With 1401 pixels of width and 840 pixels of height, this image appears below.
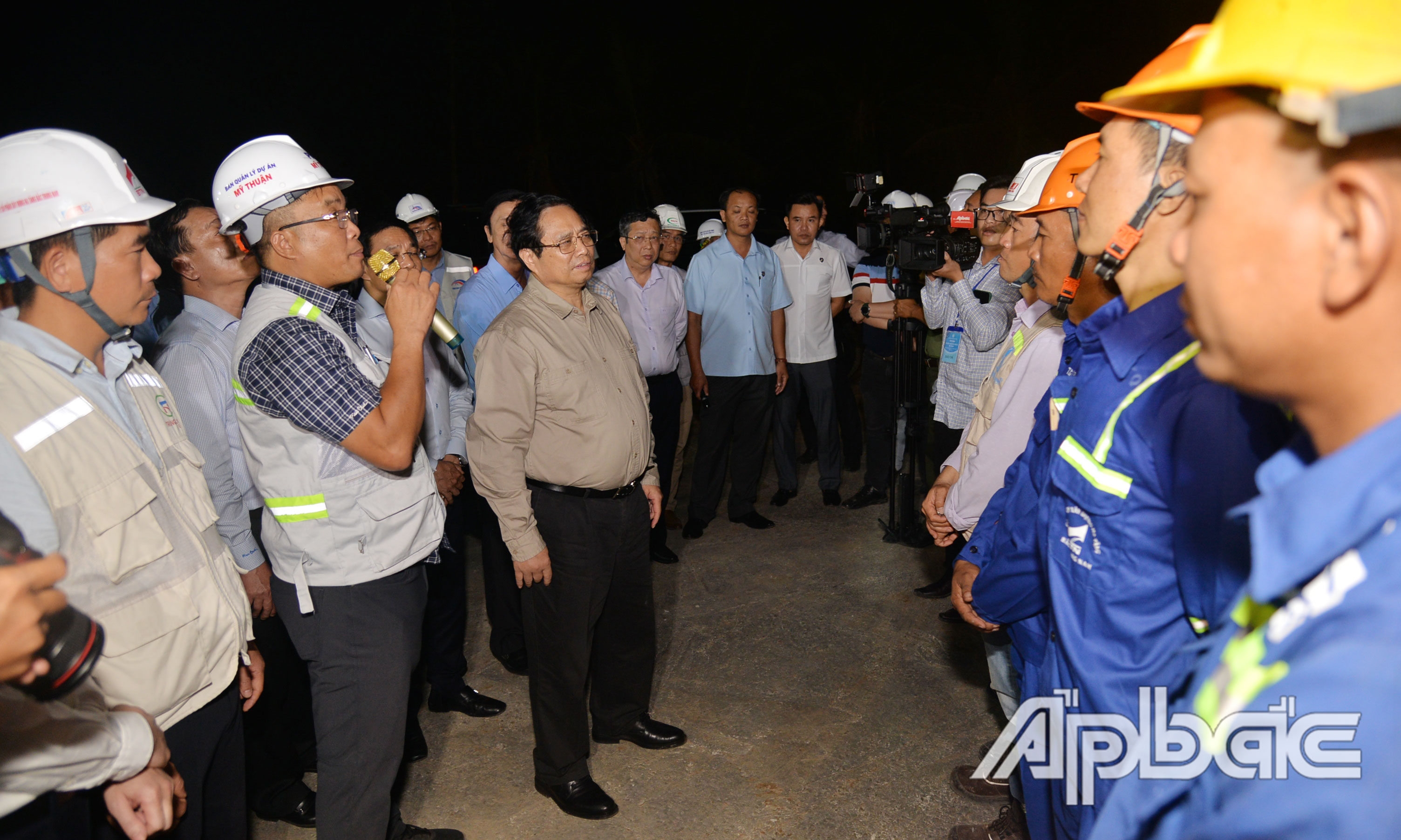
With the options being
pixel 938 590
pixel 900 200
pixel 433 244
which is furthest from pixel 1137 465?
pixel 900 200

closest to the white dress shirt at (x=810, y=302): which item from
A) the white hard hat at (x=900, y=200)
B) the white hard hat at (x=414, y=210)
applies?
the white hard hat at (x=900, y=200)

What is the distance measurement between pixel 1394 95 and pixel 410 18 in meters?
17.2

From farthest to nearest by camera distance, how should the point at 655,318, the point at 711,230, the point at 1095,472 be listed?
the point at 711,230
the point at 655,318
the point at 1095,472

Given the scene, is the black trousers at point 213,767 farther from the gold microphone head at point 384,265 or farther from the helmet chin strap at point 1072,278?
the helmet chin strap at point 1072,278

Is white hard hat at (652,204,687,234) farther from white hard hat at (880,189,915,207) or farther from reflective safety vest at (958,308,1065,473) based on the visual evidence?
reflective safety vest at (958,308,1065,473)

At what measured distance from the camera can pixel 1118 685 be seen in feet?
4.35

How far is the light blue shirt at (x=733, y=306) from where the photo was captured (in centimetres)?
516

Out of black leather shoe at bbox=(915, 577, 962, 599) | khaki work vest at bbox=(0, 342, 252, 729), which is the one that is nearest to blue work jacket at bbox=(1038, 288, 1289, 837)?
khaki work vest at bbox=(0, 342, 252, 729)

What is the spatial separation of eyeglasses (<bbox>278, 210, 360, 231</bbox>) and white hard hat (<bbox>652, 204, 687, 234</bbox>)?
3631 mm

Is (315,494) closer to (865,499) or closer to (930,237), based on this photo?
(930,237)

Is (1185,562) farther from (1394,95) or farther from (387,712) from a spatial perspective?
(387,712)

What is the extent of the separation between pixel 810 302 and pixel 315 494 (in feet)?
13.4

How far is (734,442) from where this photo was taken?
538 centimetres

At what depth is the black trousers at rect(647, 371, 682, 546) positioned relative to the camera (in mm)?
4809
